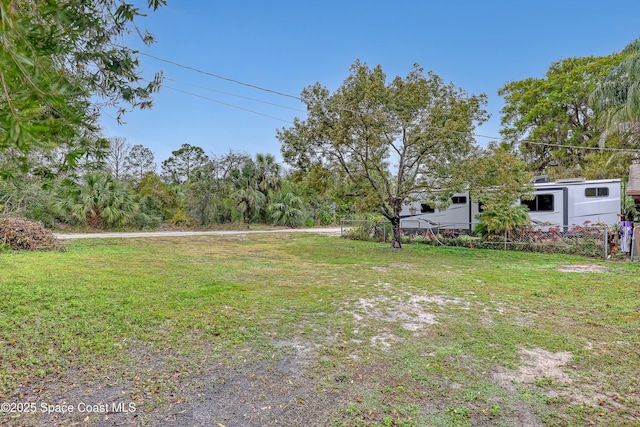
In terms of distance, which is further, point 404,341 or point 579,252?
point 579,252

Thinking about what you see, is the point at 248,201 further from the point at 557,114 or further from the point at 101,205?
the point at 557,114

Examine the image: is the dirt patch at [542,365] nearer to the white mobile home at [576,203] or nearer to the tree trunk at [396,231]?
the tree trunk at [396,231]

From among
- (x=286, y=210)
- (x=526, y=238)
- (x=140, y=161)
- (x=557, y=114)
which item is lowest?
(x=526, y=238)

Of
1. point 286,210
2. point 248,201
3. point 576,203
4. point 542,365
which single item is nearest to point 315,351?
point 542,365

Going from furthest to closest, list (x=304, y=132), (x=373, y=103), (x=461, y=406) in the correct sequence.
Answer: (x=304, y=132) < (x=373, y=103) < (x=461, y=406)

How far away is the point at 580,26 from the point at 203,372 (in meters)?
15.9

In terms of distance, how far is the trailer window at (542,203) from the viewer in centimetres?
1159

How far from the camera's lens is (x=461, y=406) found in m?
2.19

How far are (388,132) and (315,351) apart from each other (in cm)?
789

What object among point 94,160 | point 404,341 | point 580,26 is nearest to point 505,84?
point 580,26

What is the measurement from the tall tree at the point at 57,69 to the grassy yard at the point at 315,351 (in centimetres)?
177

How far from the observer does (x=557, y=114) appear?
19.5m

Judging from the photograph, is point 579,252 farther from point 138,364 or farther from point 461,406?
point 138,364

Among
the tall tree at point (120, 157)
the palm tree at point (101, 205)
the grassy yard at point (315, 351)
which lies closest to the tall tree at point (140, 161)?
the tall tree at point (120, 157)
